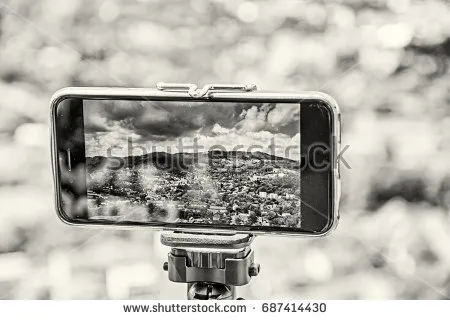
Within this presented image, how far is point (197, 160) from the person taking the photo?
590mm

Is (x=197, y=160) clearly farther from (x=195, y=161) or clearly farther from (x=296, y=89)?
(x=296, y=89)

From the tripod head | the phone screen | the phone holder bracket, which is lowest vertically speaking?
the tripod head

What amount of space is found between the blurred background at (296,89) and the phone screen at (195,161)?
129mm

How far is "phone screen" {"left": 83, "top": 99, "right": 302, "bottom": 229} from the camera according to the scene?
0.58 m

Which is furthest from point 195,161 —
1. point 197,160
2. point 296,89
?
point 296,89

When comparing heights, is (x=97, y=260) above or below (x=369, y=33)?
below

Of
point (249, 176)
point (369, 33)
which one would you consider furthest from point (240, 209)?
point (369, 33)

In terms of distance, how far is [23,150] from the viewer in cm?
73

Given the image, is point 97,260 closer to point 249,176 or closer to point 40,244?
point 40,244

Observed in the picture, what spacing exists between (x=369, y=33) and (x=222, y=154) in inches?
8.8

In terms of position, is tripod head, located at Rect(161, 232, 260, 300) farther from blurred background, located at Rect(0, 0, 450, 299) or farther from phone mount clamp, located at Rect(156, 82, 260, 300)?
blurred background, located at Rect(0, 0, 450, 299)

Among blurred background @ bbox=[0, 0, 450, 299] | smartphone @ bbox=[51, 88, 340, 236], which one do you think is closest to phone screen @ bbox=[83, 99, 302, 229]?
smartphone @ bbox=[51, 88, 340, 236]

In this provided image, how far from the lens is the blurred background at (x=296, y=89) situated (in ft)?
2.24
